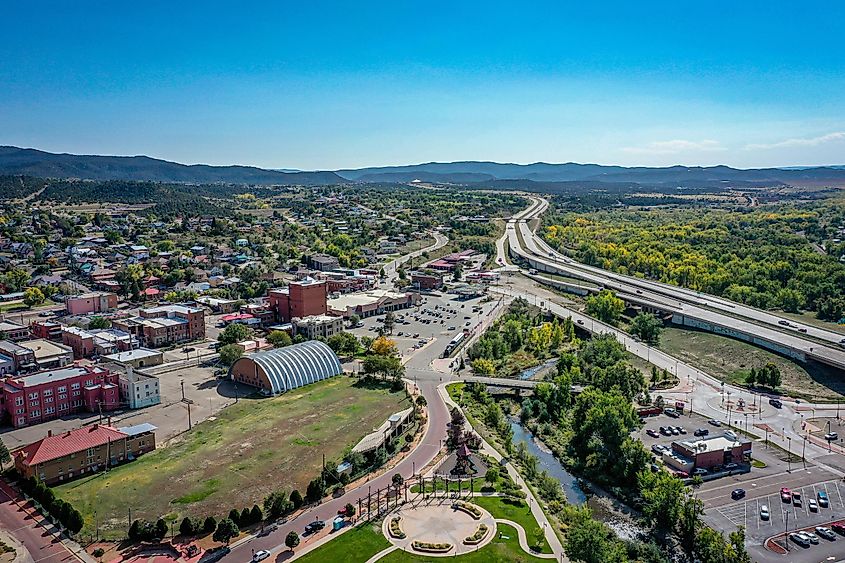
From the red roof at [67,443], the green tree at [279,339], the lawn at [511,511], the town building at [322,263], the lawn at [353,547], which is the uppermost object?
the town building at [322,263]

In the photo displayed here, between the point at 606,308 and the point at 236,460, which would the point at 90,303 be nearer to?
the point at 236,460

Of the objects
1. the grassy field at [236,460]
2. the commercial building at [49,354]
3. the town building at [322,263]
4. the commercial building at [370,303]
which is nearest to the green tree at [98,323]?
the commercial building at [49,354]

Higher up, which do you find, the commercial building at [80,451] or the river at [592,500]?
the commercial building at [80,451]

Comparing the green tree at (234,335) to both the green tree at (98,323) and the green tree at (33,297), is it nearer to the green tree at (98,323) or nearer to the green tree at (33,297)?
the green tree at (98,323)

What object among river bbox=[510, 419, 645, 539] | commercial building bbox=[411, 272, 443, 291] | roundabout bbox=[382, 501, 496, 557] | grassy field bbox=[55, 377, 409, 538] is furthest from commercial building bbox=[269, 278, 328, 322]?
roundabout bbox=[382, 501, 496, 557]

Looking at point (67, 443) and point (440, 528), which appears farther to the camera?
point (67, 443)

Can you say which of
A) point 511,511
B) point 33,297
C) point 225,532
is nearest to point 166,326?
point 33,297

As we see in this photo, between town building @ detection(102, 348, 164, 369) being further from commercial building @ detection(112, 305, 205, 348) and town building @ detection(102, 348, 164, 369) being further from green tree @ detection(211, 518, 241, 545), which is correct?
green tree @ detection(211, 518, 241, 545)
